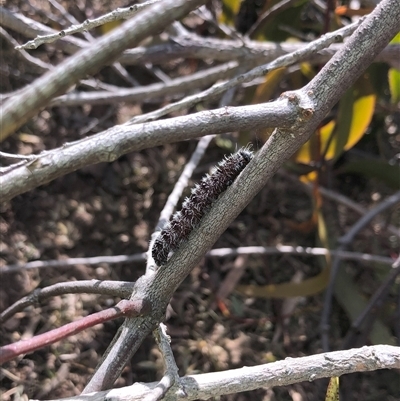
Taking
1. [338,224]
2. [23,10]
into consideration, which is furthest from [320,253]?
[23,10]

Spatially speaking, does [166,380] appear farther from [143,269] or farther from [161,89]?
[161,89]

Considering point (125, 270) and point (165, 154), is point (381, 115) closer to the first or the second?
point (165, 154)

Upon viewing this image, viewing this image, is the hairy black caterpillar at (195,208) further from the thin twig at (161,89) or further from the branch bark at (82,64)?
the thin twig at (161,89)

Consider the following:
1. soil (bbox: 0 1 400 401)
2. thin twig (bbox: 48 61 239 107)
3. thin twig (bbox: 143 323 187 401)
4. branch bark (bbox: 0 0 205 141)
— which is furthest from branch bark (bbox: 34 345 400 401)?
thin twig (bbox: 48 61 239 107)

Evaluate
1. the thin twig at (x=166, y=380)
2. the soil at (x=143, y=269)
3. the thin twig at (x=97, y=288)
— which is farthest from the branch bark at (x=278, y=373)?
the soil at (x=143, y=269)

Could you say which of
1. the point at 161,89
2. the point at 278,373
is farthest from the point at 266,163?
the point at 161,89

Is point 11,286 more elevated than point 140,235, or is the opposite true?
point 140,235

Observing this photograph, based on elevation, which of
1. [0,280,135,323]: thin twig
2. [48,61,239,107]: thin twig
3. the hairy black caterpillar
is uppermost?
[48,61,239,107]: thin twig

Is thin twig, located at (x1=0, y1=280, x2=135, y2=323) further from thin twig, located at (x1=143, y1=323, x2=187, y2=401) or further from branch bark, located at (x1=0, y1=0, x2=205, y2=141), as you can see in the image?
branch bark, located at (x1=0, y1=0, x2=205, y2=141)

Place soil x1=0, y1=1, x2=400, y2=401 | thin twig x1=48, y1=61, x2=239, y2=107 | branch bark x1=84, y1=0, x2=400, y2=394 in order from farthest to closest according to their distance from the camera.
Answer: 1. thin twig x1=48, y1=61, x2=239, y2=107
2. soil x1=0, y1=1, x2=400, y2=401
3. branch bark x1=84, y1=0, x2=400, y2=394
